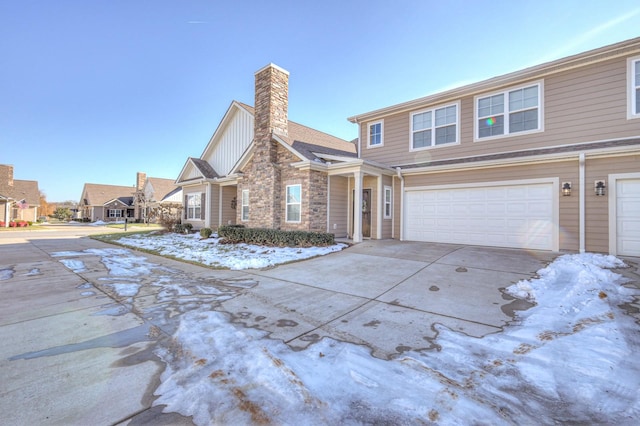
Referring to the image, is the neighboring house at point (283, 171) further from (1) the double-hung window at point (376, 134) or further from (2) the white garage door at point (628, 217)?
(2) the white garage door at point (628, 217)

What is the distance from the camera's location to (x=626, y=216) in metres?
7.29

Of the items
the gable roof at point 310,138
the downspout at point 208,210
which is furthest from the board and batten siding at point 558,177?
the downspout at point 208,210

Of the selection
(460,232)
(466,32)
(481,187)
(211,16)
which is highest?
(211,16)

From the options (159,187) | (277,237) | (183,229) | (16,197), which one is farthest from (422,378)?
(16,197)

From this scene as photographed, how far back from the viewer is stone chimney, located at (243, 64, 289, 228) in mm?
12031

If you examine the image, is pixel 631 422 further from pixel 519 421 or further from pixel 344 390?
pixel 344 390

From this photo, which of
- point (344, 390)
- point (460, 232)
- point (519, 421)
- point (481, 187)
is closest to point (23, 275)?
point (344, 390)

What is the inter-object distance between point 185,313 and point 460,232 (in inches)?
361

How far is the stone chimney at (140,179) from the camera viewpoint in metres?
34.7

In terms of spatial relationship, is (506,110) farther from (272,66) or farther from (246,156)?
(246,156)

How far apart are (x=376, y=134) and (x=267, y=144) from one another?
5022mm

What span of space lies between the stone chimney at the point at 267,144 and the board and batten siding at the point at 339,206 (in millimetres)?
2403

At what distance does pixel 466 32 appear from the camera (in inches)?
356

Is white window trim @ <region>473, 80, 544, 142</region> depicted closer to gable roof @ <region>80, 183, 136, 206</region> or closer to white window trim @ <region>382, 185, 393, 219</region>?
white window trim @ <region>382, 185, 393, 219</region>
